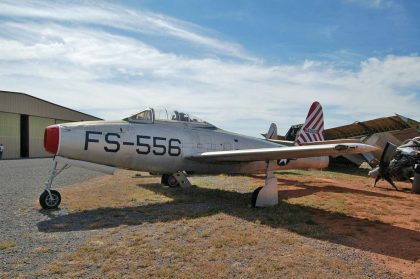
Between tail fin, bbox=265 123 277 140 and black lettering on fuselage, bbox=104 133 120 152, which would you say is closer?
black lettering on fuselage, bbox=104 133 120 152

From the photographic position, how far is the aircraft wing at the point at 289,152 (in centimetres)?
717

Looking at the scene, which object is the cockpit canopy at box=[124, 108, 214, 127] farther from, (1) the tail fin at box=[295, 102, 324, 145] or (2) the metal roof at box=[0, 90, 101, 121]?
(2) the metal roof at box=[0, 90, 101, 121]

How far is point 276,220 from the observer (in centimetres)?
732

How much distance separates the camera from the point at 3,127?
39656mm

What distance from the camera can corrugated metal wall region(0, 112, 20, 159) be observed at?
3969 centimetres

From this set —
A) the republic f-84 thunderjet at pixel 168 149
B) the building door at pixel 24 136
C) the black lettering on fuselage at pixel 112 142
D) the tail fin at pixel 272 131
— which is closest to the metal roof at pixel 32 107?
the building door at pixel 24 136

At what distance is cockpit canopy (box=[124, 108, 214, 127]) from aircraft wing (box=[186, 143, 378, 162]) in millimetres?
1396

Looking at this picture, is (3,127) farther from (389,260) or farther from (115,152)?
(389,260)

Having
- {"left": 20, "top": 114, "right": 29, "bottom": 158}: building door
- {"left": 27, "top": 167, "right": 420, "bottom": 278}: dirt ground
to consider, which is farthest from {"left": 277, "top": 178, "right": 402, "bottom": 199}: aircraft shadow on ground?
{"left": 20, "top": 114, "right": 29, "bottom": 158}: building door

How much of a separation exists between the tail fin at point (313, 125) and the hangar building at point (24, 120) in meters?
36.1

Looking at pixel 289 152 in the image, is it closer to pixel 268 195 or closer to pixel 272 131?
pixel 268 195

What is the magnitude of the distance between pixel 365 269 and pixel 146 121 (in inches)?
281

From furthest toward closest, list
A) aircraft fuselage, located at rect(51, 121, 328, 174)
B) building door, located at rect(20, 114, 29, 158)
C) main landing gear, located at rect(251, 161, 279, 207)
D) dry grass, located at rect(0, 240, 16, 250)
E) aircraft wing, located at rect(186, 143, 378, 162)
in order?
building door, located at rect(20, 114, 29, 158) → main landing gear, located at rect(251, 161, 279, 207) → aircraft fuselage, located at rect(51, 121, 328, 174) → aircraft wing, located at rect(186, 143, 378, 162) → dry grass, located at rect(0, 240, 16, 250)

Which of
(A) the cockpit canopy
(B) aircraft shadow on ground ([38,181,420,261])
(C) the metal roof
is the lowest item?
(B) aircraft shadow on ground ([38,181,420,261])
